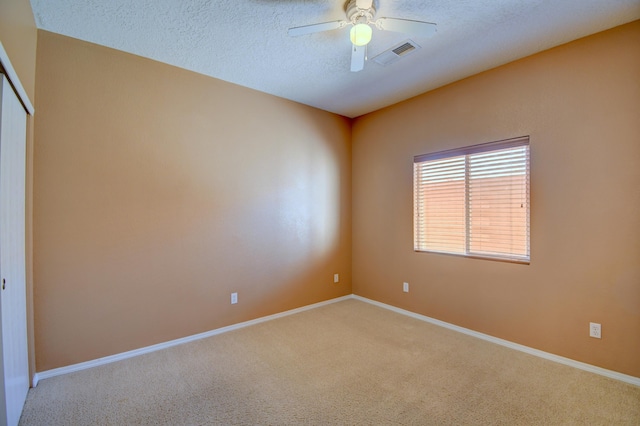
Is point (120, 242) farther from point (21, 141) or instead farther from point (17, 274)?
point (21, 141)

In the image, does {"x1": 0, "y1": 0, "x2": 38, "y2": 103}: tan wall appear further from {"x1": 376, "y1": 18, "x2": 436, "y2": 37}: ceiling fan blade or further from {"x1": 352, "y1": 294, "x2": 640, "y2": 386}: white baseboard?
{"x1": 352, "y1": 294, "x2": 640, "y2": 386}: white baseboard

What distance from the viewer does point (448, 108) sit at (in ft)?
10.9

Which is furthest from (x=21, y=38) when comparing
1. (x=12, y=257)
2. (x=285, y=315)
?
(x=285, y=315)

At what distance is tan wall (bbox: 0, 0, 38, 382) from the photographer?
1.63 metres

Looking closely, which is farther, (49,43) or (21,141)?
(49,43)

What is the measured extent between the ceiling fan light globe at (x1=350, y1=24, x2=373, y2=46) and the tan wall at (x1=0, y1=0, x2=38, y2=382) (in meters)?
1.94

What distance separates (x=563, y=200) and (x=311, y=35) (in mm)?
2561

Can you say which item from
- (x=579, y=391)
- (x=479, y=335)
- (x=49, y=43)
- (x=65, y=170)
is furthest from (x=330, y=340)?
(x=49, y=43)

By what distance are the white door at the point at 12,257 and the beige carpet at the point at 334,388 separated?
0.32 metres

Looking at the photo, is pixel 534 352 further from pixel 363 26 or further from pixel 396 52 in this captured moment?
pixel 363 26

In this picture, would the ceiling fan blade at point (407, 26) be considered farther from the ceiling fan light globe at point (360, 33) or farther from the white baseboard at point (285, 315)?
the white baseboard at point (285, 315)

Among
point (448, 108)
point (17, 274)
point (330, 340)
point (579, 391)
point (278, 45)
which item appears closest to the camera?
point (17, 274)

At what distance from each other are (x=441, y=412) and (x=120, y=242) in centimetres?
288

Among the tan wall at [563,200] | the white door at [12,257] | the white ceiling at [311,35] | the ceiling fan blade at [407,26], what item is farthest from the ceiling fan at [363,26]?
the white door at [12,257]
